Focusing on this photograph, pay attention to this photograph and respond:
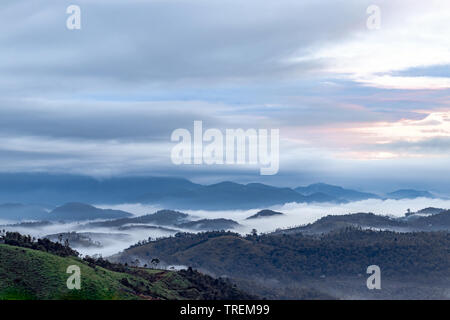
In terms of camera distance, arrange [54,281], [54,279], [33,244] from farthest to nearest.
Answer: [33,244] → [54,279] → [54,281]

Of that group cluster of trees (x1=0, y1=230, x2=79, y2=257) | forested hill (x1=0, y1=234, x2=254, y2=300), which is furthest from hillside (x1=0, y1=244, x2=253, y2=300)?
cluster of trees (x1=0, y1=230, x2=79, y2=257)

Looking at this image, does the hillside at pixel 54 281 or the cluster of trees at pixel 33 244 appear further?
the cluster of trees at pixel 33 244

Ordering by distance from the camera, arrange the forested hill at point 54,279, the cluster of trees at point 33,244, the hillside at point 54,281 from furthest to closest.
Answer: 1. the cluster of trees at point 33,244
2. the forested hill at point 54,279
3. the hillside at point 54,281

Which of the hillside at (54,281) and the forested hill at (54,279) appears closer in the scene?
the hillside at (54,281)

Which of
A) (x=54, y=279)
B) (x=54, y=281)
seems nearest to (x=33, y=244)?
(x=54, y=279)

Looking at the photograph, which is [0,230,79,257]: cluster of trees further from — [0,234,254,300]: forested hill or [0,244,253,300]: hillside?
[0,244,253,300]: hillside

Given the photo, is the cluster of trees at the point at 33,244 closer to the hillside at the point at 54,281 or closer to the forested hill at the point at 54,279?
the forested hill at the point at 54,279

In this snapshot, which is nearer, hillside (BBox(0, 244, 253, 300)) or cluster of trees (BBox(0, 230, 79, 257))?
hillside (BBox(0, 244, 253, 300))

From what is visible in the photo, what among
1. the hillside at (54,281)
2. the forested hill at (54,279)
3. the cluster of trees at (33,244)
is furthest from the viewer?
the cluster of trees at (33,244)

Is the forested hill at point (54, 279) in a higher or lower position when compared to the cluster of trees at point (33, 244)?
lower

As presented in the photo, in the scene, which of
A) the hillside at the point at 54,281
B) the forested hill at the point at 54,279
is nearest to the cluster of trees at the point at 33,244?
the forested hill at the point at 54,279

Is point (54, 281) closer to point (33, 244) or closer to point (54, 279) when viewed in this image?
point (54, 279)
